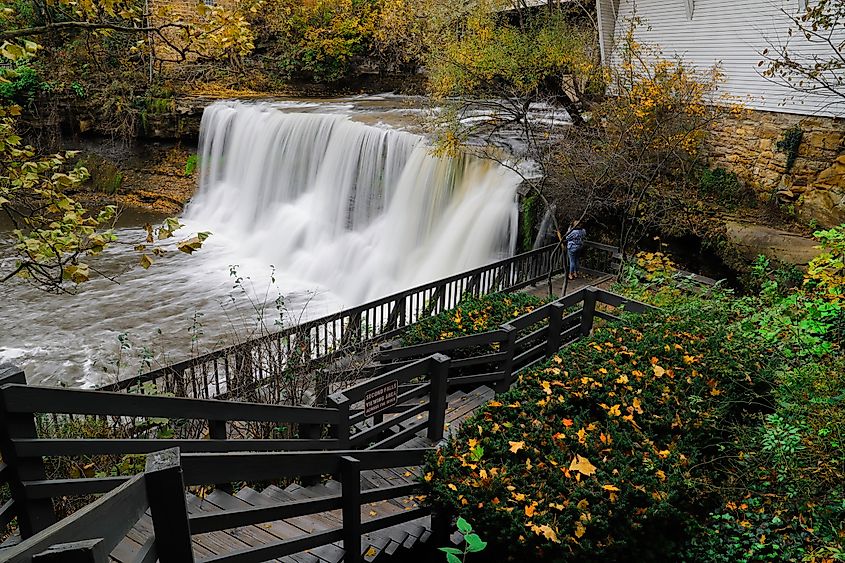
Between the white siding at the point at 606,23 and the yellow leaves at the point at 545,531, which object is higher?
the white siding at the point at 606,23

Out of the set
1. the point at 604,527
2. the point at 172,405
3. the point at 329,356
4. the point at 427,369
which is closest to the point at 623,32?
the point at 329,356

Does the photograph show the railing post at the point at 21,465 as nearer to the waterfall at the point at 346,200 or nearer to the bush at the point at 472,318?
the bush at the point at 472,318

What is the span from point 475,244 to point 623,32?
699cm

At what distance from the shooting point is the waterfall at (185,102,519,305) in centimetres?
1304

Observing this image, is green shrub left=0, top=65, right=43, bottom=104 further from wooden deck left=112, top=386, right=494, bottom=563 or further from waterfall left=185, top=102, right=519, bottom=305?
wooden deck left=112, top=386, right=494, bottom=563

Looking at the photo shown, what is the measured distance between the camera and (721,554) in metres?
4.16

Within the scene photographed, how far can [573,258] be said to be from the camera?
11.7 metres

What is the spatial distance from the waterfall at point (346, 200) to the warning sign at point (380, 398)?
25.7 feet

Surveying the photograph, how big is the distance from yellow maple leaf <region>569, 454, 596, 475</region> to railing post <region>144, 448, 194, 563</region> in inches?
106

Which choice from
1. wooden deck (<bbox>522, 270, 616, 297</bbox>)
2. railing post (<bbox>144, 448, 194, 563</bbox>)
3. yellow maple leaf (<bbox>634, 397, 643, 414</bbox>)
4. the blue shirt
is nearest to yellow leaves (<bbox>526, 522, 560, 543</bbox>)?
yellow maple leaf (<bbox>634, 397, 643, 414</bbox>)

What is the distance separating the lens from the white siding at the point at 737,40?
10.6 meters

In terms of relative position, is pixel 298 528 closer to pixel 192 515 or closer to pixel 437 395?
pixel 192 515

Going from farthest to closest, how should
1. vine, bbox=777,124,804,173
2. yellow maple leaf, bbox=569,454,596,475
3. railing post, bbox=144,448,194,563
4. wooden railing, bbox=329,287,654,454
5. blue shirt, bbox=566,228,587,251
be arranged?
1. blue shirt, bbox=566,228,587,251
2. vine, bbox=777,124,804,173
3. wooden railing, bbox=329,287,654,454
4. yellow maple leaf, bbox=569,454,596,475
5. railing post, bbox=144,448,194,563

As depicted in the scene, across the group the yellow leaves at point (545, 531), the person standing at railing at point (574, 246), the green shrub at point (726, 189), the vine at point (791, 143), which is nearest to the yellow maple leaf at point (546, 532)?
the yellow leaves at point (545, 531)
